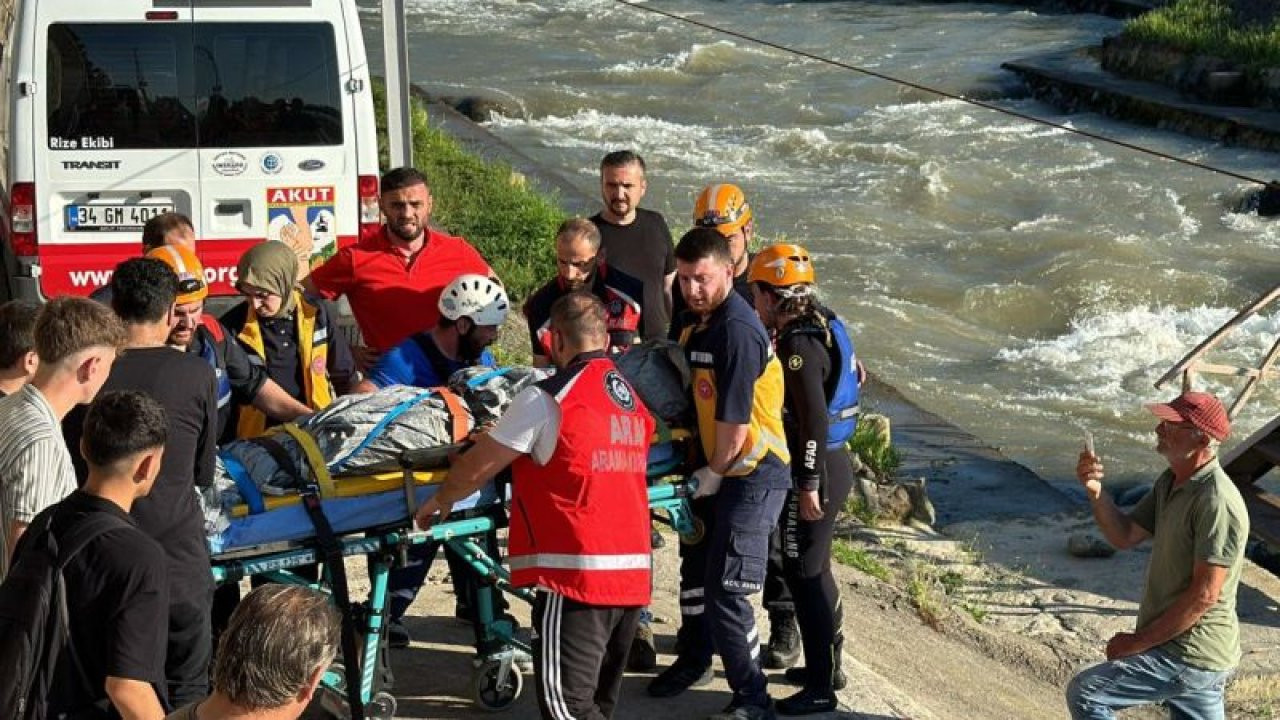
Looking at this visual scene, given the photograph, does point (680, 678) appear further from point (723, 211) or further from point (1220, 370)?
point (1220, 370)

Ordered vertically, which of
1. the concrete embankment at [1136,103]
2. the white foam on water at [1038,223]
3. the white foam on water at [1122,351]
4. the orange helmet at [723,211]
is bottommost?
the white foam on water at [1122,351]

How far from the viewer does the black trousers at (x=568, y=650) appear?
5840 mm

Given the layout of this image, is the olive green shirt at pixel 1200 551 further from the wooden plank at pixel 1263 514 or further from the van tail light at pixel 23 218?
the van tail light at pixel 23 218

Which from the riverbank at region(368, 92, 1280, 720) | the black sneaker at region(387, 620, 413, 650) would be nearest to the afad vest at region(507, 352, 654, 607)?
the riverbank at region(368, 92, 1280, 720)

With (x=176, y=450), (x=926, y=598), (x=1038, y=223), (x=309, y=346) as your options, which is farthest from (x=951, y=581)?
(x=1038, y=223)

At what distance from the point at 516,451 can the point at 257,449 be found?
1.00 metres

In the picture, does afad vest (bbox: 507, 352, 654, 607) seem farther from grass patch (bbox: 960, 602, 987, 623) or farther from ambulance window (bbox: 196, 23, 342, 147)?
ambulance window (bbox: 196, 23, 342, 147)

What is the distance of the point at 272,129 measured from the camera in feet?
Answer: 34.7

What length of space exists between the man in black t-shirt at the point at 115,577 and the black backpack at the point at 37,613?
2cm

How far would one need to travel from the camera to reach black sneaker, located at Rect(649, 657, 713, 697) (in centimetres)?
696

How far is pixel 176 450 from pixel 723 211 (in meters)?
3.05

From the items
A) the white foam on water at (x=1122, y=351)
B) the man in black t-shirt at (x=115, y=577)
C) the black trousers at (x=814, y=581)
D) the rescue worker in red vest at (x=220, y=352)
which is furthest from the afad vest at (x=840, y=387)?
the white foam on water at (x=1122, y=351)

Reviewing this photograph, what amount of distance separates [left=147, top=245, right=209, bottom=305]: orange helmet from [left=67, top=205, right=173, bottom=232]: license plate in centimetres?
398

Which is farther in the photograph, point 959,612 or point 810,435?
point 959,612
